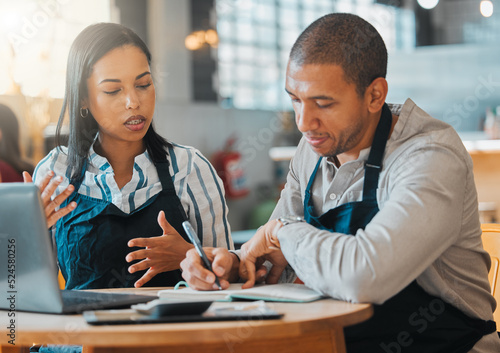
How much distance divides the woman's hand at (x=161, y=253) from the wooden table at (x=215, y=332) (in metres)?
0.45

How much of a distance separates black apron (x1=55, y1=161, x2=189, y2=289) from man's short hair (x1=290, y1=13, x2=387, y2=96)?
0.70 metres

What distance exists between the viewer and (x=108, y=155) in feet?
6.41

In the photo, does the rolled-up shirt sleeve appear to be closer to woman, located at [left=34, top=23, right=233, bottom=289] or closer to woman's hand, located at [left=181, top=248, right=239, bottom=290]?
woman's hand, located at [left=181, top=248, right=239, bottom=290]

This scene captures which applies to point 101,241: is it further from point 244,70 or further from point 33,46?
point 244,70

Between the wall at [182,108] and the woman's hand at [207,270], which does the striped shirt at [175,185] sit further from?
the wall at [182,108]

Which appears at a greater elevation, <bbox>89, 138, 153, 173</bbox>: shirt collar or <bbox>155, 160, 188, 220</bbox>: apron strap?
<bbox>89, 138, 153, 173</bbox>: shirt collar

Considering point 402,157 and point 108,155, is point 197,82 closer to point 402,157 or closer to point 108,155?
point 108,155

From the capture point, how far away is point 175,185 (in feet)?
6.33

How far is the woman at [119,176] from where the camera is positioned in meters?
1.79

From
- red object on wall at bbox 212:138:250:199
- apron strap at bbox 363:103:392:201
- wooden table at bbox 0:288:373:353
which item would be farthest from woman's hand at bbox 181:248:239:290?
red object on wall at bbox 212:138:250:199

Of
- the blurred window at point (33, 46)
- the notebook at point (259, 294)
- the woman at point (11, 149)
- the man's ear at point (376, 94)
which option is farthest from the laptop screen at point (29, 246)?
the blurred window at point (33, 46)

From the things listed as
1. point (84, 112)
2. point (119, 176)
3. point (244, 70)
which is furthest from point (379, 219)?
point (244, 70)

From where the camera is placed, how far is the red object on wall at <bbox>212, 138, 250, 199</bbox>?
25.1ft

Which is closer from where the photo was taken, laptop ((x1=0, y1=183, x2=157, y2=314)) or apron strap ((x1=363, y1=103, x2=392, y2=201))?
laptop ((x1=0, y1=183, x2=157, y2=314))
